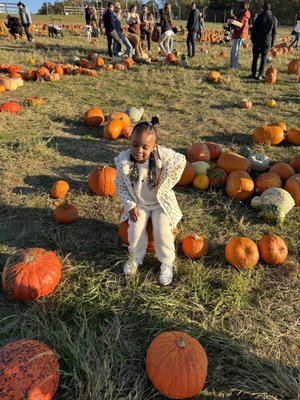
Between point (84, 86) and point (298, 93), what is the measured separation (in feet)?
19.8

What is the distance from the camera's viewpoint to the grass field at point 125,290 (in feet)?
8.23

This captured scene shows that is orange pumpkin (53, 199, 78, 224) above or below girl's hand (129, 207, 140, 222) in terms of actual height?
below

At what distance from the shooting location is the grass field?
8.23ft

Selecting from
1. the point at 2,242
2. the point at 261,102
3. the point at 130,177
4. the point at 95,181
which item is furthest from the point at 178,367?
the point at 261,102

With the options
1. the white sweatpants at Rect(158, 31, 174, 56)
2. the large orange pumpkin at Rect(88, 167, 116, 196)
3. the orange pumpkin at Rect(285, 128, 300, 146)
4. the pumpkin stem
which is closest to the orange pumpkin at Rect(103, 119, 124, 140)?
the large orange pumpkin at Rect(88, 167, 116, 196)

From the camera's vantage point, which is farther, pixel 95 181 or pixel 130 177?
pixel 95 181

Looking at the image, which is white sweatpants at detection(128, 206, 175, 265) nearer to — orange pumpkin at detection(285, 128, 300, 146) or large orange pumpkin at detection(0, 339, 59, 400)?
large orange pumpkin at detection(0, 339, 59, 400)

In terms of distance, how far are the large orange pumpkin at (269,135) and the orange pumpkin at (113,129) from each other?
2409mm

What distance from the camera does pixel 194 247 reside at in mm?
3545

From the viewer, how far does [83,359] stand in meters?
2.50

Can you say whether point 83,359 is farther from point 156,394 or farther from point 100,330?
point 156,394

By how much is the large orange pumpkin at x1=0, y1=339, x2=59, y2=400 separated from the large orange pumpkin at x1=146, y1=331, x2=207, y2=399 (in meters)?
0.65

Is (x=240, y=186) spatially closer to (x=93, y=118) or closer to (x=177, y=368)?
(x=177, y=368)

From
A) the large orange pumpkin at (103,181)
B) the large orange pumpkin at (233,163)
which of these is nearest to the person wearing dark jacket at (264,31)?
the large orange pumpkin at (233,163)
